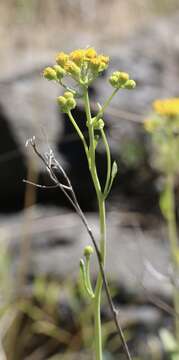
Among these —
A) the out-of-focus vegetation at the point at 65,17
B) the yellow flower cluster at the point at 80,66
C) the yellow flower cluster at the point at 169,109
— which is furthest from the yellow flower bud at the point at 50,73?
the out-of-focus vegetation at the point at 65,17

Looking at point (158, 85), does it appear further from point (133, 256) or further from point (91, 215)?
point (133, 256)

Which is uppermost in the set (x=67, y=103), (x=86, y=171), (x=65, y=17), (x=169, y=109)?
(x=67, y=103)

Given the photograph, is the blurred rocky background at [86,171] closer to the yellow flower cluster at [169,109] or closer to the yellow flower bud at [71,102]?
the yellow flower cluster at [169,109]

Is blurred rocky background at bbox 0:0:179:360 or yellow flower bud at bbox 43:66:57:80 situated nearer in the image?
yellow flower bud at bbox 43:66:57:80

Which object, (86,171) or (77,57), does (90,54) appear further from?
(86,171)

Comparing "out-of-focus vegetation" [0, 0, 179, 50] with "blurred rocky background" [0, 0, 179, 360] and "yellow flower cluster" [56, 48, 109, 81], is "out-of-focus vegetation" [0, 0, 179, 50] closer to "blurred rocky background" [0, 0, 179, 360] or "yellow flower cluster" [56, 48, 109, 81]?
"blurred rocky background" [0, 0, 179, 360]

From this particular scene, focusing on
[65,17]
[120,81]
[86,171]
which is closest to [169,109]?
[120,81]

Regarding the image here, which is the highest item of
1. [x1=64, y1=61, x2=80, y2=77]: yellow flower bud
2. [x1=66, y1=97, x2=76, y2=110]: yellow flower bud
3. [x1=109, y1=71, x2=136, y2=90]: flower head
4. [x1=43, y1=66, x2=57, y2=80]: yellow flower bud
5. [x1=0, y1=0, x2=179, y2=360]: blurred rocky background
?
[x1=64, y1=61, x2=80, y2=77]: yellow flower bud

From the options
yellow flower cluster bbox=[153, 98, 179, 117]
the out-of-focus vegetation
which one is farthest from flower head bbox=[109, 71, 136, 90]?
the out-of-focus vegetation
